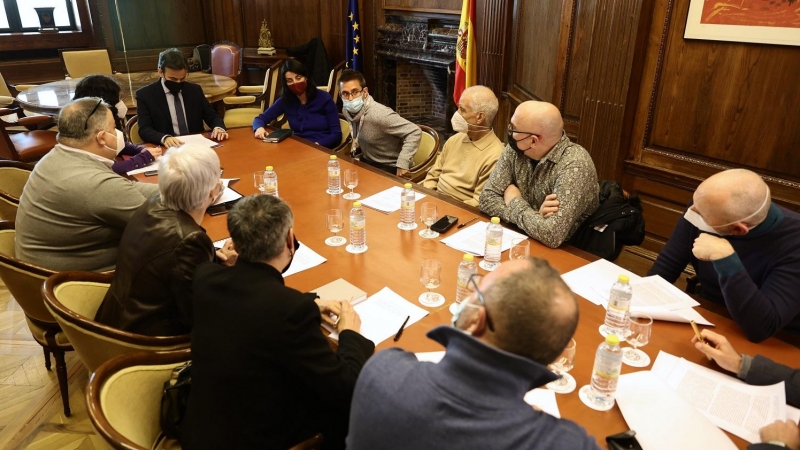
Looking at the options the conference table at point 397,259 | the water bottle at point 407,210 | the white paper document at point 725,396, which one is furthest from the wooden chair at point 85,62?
the white paper document at point 725,396

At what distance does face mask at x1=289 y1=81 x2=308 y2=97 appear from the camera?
4.09 meters

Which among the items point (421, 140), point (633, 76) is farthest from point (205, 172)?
point (633, 76)

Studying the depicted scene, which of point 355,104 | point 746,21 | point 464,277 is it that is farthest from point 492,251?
point 746,21

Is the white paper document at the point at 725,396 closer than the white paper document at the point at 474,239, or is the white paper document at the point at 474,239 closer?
the white paper document at the point at 725,396

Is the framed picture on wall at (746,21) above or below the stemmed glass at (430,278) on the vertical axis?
above

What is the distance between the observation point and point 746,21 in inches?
118

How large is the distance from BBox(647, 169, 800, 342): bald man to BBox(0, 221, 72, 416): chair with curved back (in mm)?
2418

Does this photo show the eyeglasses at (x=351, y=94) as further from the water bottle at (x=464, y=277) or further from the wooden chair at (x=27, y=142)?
the wooden chair at (x=27, y=142)

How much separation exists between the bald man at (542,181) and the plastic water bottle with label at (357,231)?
2.20ft

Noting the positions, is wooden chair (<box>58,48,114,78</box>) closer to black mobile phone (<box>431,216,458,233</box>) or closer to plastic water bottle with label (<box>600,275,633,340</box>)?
black mobile phone (<box>431,216,458,233</box>)

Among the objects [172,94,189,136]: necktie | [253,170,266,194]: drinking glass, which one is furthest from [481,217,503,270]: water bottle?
[172,94,189,136]: necktie

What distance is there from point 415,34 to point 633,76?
11.1 ft

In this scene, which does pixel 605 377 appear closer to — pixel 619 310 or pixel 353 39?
pixel 619 310

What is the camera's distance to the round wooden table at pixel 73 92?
473 cm
